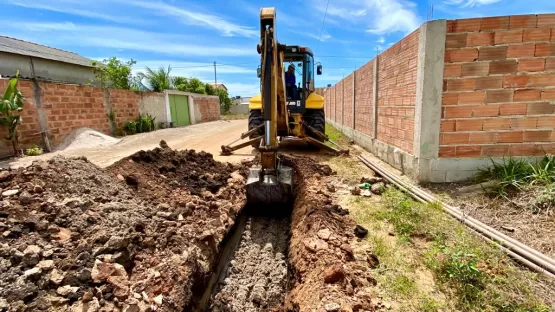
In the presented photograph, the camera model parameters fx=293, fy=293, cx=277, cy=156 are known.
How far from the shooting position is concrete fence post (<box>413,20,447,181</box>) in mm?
4293

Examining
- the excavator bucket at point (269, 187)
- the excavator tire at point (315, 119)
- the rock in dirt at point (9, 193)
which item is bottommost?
the excavator bucket at point (269, 187)

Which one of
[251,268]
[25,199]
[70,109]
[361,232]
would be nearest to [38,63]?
[70,109]

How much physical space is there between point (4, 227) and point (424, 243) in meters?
3.94

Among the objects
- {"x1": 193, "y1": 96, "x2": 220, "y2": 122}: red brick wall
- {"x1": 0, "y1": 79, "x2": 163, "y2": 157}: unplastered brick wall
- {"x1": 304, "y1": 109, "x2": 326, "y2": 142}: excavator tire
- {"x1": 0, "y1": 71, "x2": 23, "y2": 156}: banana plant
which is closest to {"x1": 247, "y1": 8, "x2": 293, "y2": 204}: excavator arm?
{"x1": 304, "y1": 109, "x2": 326, "y2": 142}: excavator tire

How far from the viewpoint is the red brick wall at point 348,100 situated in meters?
10.8

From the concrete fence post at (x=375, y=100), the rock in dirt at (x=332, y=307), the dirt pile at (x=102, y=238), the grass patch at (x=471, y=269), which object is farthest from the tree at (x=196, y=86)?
the rock in dirt at (x=332, y=307)

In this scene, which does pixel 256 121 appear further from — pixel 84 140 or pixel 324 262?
pixel 84 140

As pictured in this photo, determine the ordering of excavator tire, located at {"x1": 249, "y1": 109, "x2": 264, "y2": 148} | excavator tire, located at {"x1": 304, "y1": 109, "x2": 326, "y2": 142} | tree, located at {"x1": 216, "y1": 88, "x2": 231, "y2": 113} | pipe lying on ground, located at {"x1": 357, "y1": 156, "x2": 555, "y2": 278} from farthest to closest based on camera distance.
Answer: tree, located at {"x1": 216, "y1": 88, "x2": 231, "y2": 113}
excavator tire, located at {"x1": 249, "y1": 109, "x2": 264, "y2": 148}
excavator tire, located at {"x1": 304, "y1": 109, "x2": 326, "y2": 142}
pipe lying on ground, located at {"x1": 357, "y1": 156, "x2": 555, "y2": 278}

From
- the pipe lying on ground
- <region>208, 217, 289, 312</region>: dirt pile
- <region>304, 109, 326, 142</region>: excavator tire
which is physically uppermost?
<region>304, 109, 326, 142</region>: excavator tire

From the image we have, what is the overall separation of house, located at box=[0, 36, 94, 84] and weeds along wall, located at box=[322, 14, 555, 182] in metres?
17.3

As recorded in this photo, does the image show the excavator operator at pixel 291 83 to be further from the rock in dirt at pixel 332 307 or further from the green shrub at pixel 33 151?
the green shrub at pixel 33 151

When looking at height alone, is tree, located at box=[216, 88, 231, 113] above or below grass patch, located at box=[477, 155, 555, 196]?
above

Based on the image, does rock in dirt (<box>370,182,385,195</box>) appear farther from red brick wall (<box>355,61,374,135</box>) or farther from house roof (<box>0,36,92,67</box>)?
house roof (<box>0,36,92,67</box>)

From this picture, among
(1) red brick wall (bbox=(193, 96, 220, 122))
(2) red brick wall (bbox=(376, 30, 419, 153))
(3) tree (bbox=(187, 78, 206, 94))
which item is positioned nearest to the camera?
(2) red brick wall (bbox=(376, 30, 419, 153))
